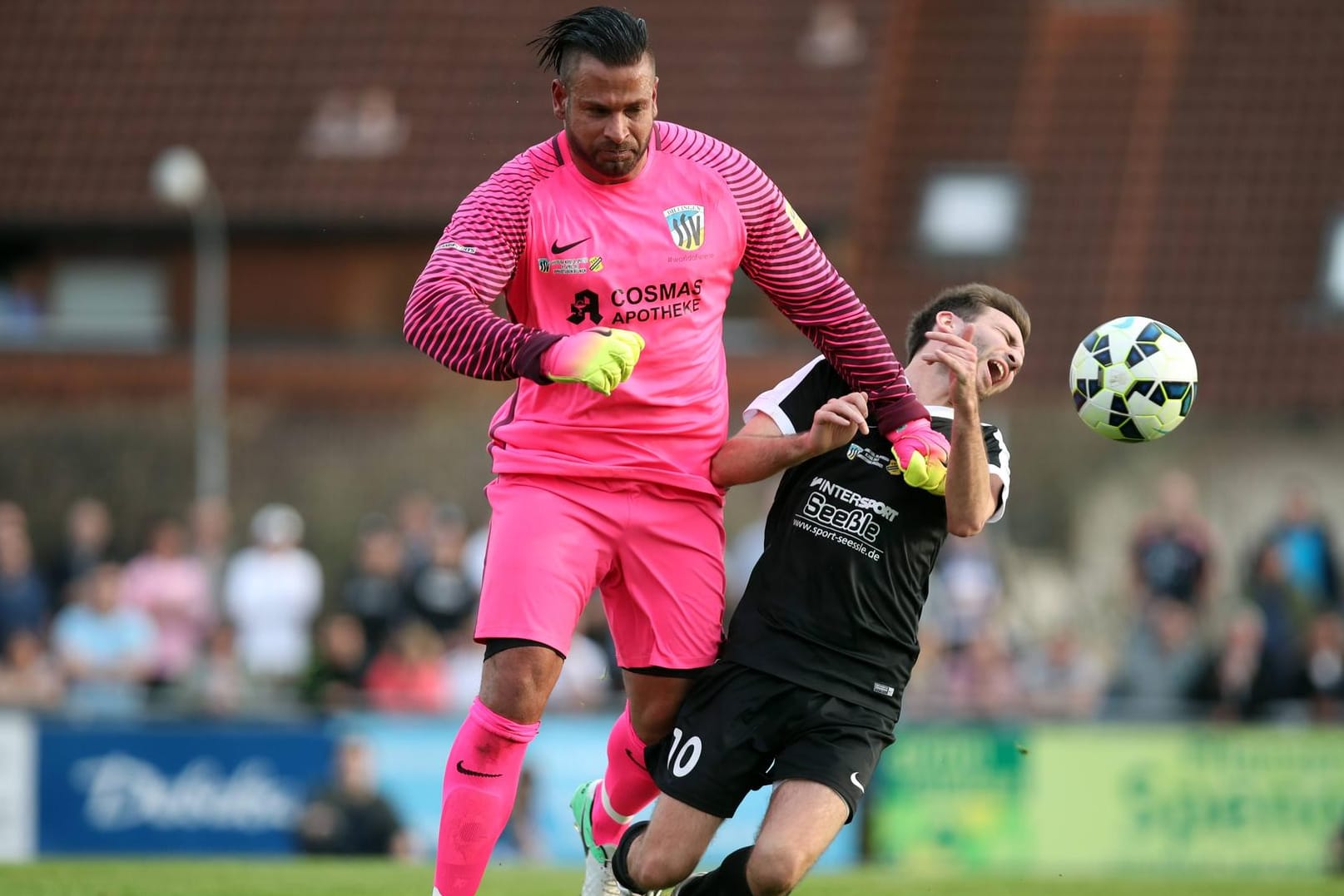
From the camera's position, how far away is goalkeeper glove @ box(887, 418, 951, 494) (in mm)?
6379

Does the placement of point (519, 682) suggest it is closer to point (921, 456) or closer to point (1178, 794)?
point (921, 456)

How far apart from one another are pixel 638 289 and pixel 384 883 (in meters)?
4.25

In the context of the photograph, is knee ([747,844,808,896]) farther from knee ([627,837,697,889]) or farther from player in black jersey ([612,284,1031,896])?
knee ([627,837,697,889])

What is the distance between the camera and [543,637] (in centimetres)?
616

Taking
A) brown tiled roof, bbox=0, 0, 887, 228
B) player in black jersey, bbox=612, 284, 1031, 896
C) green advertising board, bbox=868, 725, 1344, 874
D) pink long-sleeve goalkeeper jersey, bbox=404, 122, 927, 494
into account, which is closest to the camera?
pink long-sleeve goalkeeper jersey, bbox=404, 122, 927, 494

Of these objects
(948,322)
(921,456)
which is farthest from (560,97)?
(921,456)

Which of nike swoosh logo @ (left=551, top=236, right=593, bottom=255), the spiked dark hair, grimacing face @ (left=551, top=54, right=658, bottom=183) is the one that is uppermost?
the spiked dark hair

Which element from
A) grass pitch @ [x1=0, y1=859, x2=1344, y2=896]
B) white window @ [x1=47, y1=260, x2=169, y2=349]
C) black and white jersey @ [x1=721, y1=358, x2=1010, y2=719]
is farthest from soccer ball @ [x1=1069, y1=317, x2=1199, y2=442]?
white window @ [x1=47, y1=260, x2=169, y2=349]

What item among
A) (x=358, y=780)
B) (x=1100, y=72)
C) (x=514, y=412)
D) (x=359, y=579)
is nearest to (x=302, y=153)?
(x=1100, y=72)

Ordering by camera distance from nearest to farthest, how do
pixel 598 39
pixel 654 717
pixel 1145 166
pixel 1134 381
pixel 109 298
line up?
pixel 598 39, pixel 654 717, pixel 1134 381, pixel 1145 166, pixel 109 298

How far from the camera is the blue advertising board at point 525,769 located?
1320 centimetres

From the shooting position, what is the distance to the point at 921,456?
6379mm

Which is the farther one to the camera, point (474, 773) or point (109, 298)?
point (109, 298)

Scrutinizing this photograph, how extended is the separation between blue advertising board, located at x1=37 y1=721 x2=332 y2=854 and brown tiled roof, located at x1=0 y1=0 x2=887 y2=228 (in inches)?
578
